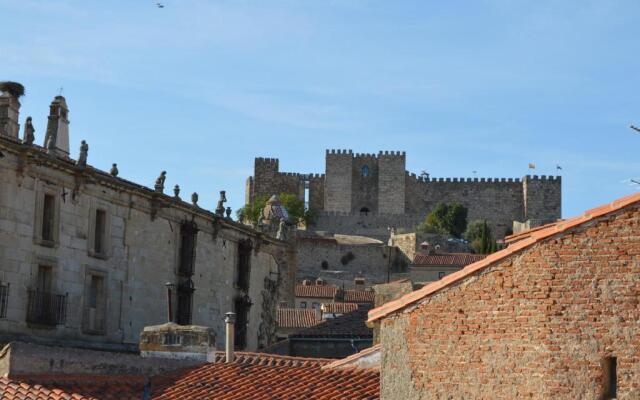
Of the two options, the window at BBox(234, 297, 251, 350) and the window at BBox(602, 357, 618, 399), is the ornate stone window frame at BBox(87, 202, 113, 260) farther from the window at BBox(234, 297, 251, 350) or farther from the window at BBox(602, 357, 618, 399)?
the window at BBox(602, 357, 618, 399)

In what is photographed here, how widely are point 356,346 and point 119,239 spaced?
6867mm

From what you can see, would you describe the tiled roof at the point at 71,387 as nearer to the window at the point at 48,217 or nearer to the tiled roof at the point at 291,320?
the window at the point at 48,217

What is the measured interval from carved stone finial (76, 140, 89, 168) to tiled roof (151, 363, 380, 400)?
10705 mm

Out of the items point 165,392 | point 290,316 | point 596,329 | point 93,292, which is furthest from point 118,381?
point 290,316

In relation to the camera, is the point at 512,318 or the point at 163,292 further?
the point at 163,292

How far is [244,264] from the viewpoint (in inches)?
1658

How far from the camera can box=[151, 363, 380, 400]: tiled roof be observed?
67.1ft

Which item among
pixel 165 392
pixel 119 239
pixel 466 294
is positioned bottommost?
pixel 165 392

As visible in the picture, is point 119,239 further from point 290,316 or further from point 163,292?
point 290,316

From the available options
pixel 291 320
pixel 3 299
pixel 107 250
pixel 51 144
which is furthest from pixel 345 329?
pixel 291 320

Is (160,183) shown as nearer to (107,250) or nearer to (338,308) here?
(107,250)

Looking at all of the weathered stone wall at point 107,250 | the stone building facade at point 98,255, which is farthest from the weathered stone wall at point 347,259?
the weathered stone wall at point 107,250

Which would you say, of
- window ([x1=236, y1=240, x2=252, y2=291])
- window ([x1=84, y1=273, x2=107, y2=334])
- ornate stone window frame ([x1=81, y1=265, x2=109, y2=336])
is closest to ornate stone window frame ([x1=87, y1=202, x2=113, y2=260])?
ornate stone window frame ([x1=81, y1=265, x2=109, y2=336])

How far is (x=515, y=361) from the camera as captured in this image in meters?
15.6
